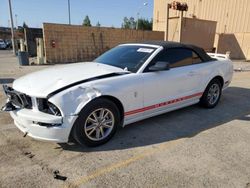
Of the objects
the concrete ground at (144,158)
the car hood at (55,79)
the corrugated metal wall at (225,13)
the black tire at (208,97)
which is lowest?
the concrete ground at (144,158)

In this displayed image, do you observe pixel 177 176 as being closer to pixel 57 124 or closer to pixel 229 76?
pixel 57 124

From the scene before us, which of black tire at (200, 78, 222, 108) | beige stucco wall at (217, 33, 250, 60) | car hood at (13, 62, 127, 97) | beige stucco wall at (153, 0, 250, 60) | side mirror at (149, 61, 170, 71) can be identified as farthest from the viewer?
beige stucco wall at (153, 0, 250, 60)

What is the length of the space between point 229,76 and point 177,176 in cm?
392

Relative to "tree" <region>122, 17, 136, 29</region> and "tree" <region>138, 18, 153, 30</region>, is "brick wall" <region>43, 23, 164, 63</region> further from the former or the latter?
"tree" <region>122, 17, 136, 29</region>

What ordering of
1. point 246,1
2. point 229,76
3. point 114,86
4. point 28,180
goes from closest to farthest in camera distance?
1. point 28,180
2. point 114,86
3. point 229,76
4. point 246,1

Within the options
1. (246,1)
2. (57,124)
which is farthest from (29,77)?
(246,1)

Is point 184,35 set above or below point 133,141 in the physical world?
above

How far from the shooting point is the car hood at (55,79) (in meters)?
3.23

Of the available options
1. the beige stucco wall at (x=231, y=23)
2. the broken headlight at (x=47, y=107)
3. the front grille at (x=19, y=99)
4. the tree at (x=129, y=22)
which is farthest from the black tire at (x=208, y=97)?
the tree at (x=129, y=22)

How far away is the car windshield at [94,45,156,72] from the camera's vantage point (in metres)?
4.13

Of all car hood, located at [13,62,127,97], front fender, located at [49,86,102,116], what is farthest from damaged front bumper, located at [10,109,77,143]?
car hood, located at [13,62,127,97]

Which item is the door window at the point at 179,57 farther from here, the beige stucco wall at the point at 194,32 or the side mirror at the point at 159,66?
the beige stucco wall at the point at 194,32

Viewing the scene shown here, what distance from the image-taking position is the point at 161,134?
4074mm

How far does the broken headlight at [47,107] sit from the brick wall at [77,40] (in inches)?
481
